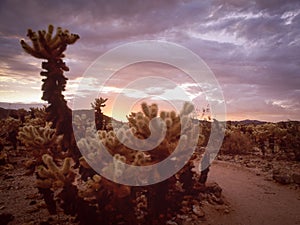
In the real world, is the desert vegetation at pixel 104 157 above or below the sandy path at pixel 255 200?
above

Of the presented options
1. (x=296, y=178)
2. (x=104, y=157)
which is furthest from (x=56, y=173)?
(x=296, y=178)

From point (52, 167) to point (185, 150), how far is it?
7.24ft

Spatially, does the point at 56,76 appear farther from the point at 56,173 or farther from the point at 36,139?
the point at 56,173

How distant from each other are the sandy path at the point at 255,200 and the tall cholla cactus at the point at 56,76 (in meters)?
3.87

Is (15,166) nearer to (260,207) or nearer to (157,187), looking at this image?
(157,187)

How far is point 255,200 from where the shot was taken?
7.38m

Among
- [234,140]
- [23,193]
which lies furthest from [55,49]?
[234,140]

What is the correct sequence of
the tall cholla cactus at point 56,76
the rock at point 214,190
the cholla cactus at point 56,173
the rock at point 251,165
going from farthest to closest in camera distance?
the rock at point 251,165
the rock at point 214,190
the tall cholla cactus at point 56,76
the cholla cactus at point 56,173

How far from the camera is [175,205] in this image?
4.87 meters

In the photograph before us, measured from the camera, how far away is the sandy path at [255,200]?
6059 mm

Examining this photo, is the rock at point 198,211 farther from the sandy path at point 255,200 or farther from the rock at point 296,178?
the rock at point 296,178

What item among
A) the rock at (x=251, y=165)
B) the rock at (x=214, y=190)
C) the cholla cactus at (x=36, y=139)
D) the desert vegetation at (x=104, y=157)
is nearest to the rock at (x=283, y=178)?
the rock at (x=251, y=165)

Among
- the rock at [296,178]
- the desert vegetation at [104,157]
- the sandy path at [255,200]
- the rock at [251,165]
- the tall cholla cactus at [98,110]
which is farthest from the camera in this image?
the rock at [251,165]

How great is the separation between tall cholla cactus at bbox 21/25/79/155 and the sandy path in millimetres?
3867
